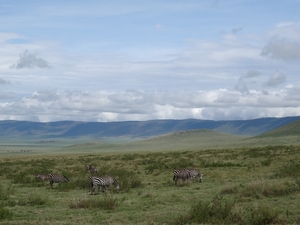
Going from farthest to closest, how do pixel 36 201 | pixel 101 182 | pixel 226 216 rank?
pixel 101 182 < pixel 36 201 < pixel 226 216

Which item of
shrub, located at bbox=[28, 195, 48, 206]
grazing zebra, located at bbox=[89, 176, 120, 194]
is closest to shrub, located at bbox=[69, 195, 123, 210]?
shrub, located at bbox=[28, 195, 48, 206]

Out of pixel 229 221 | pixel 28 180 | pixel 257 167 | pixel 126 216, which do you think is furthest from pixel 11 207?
pixel 257 167

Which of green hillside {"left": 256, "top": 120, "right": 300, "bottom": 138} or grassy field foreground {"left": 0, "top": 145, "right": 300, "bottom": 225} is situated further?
green hillside {"left": 256, "top": 120, "right": 300, "bottom": 138}

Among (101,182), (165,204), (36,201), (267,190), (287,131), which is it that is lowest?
(287,131)

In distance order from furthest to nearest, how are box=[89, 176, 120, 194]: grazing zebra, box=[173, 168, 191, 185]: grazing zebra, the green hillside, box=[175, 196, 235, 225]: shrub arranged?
the green hillside → box=[173, 168, 191, 185]: grazing zebra → box=[89, 176, 120, 194]: grazing zebra → box=[175, 196, 235, 225]: shrub

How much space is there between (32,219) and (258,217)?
24.1 ft

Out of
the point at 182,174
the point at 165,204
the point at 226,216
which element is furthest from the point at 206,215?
the point at 182,174

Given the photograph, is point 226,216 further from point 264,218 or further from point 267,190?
point 267,190

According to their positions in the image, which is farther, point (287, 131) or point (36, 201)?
point (287, 131)

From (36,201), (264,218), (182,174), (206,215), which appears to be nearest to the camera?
(264,218)

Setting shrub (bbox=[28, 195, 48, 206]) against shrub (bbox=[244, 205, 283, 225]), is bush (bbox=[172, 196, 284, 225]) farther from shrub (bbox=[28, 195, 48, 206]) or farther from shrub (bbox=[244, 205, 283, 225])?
shrub (bbox=[28, 195, 48, 206])

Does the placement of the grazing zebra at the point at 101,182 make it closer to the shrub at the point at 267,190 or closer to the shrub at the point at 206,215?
the shrub at the point at 267,190

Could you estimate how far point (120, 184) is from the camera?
2275 cm

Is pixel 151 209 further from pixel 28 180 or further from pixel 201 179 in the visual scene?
pixel 28 180
